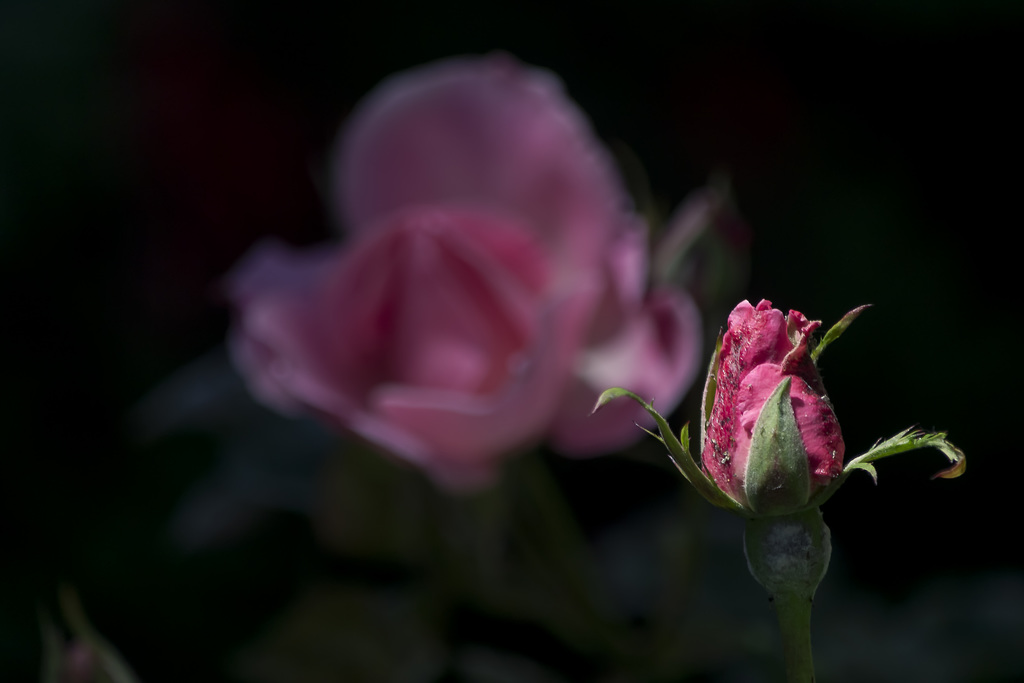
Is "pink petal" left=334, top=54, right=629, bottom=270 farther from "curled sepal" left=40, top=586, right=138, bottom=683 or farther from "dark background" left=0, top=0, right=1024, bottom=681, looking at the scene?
"curled sepal" left=40, top=586, right=138, bottom=683

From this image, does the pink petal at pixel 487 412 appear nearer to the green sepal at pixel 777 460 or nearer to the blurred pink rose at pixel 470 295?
the blurred pink rose at pixel 470 295

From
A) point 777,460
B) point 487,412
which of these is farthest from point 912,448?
point 487,412

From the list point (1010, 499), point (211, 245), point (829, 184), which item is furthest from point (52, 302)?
point (1010, 499)

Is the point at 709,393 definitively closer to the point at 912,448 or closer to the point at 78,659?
the point at 912,448

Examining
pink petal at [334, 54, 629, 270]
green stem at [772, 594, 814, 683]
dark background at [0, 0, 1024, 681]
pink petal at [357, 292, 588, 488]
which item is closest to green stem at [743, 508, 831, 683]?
green stem at [772, 594, 814, 683]

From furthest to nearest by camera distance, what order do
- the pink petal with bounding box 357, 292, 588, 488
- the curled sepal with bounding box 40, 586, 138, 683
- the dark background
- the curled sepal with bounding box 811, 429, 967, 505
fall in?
the dark background < the pink petal with bounding box 357, 292, 588, 488 < the curled sepal with bounding box 40, 586, 138, 683 < the curled sepal with bounding box 811, 429, 967, 505

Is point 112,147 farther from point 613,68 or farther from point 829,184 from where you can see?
point 829,184

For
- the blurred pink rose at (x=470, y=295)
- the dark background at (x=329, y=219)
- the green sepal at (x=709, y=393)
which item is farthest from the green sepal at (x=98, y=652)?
the dark background at (x=329, y=219)
